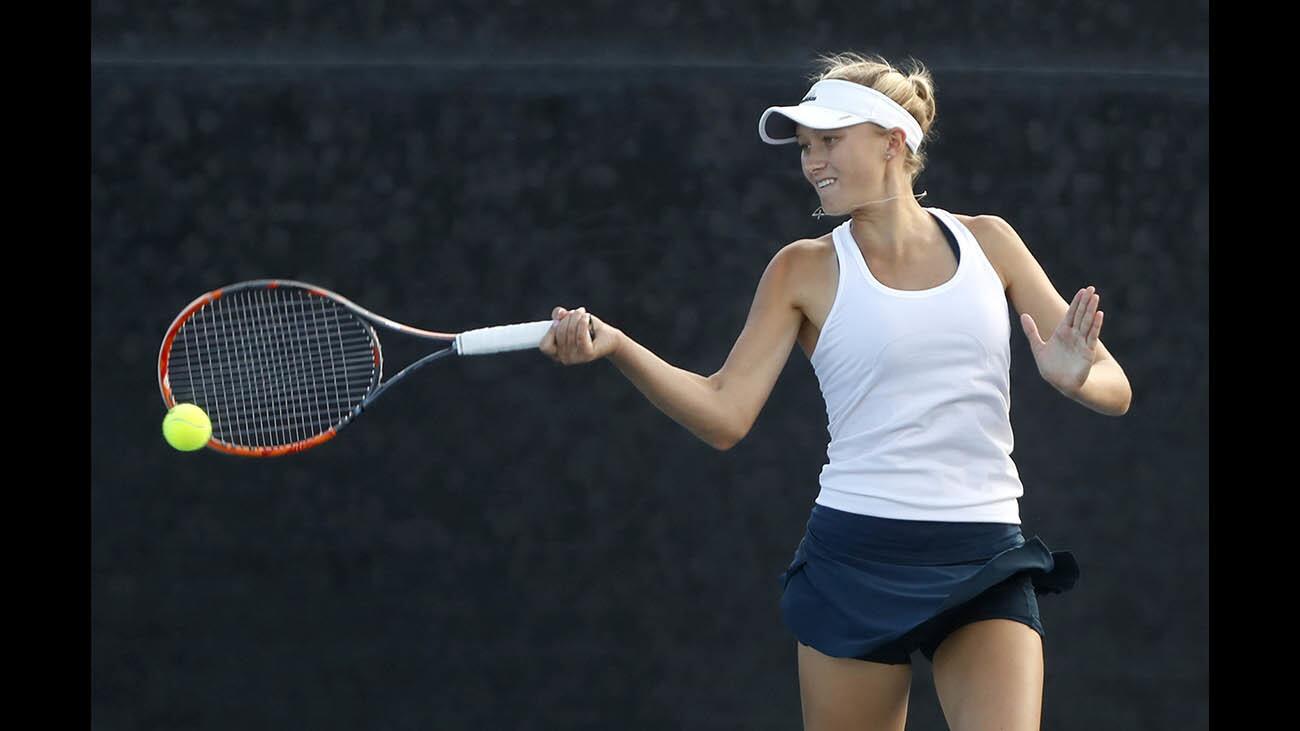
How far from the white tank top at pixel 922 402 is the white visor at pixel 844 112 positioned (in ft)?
0.71

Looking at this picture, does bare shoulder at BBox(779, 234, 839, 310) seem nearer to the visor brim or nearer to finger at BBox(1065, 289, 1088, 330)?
the visor brim

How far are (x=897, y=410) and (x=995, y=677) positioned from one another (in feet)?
1.18

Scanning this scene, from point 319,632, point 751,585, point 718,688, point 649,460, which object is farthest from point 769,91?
point 319,632

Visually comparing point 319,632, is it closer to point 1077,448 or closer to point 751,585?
point 751,585

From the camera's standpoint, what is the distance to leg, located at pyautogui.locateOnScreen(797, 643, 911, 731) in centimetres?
211

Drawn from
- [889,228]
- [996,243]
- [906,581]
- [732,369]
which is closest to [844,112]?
[889,228]

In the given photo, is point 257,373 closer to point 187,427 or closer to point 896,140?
point 187,427

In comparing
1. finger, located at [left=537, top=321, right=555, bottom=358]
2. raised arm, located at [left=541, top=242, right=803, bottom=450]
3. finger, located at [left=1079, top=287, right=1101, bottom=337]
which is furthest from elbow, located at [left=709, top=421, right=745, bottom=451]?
finger, located at [left=1079, top=287, right=1101, bottom=337]

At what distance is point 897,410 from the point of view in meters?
2.11

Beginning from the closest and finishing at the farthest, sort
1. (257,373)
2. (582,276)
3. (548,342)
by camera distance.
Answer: (548,342) < (257,373) < (582,276)

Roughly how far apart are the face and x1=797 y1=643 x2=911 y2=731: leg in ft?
2.00

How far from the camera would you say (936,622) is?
207 centimetres

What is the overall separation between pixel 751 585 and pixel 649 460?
34cm

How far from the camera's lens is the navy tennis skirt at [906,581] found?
207 centimetres
